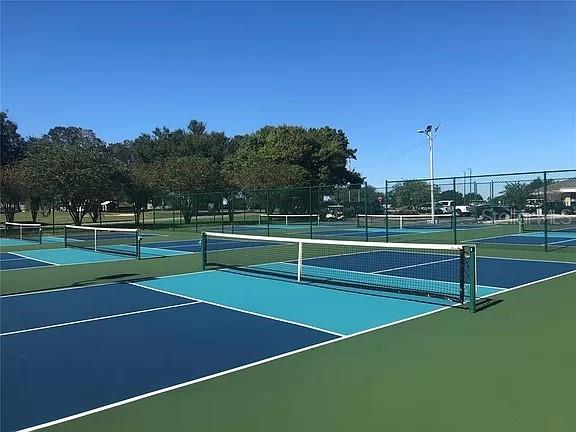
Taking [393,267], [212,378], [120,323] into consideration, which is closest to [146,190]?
[393,267]

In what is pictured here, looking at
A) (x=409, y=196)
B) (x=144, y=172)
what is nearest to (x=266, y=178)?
(x=144, y=172)

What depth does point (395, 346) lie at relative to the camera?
5.78 meters

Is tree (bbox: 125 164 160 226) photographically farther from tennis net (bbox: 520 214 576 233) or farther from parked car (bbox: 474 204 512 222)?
tennis net (bbox: 520 214 576 233)

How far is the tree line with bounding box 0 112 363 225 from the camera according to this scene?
33969 mm

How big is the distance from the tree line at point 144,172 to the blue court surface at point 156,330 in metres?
24.9

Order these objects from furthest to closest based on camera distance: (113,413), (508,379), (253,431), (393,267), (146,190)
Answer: (146,190), (393,267), (508,379), (113,413), (253,431)

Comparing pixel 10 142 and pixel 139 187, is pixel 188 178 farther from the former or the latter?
pixel 10 142

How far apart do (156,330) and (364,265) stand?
7279 mm

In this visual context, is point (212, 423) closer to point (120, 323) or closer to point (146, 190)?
point (120, 323)

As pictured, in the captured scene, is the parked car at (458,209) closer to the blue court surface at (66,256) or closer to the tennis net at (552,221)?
the tennis net at (552,221)

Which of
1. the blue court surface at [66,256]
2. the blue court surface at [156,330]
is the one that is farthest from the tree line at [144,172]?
the blue court surface at [156,330]

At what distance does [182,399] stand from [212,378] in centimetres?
53

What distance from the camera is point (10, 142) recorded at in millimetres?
62375

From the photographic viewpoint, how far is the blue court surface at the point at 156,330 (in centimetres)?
462
